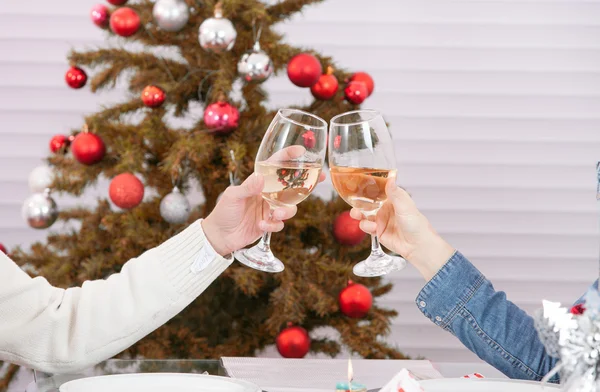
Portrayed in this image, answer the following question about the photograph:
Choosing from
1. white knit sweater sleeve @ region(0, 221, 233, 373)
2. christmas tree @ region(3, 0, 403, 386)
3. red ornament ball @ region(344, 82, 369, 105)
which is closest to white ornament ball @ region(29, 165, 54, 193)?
christmas tree @ region(3, 0, 403, 386)

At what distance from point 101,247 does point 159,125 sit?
41cm

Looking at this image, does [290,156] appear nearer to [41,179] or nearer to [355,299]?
[355,299]

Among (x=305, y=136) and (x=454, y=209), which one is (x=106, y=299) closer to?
(x=305, y=136)

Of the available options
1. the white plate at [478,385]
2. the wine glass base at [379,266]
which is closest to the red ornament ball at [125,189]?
the wine glass base at [379,266]

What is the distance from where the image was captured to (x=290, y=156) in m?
1.05

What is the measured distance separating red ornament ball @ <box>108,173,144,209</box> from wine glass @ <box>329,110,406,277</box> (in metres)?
1.05

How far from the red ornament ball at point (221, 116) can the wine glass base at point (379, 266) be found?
0.96m

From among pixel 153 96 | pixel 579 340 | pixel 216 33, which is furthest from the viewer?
pixel 153 96

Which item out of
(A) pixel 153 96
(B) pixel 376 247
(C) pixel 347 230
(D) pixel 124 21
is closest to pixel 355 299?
(C) pixel 347 230

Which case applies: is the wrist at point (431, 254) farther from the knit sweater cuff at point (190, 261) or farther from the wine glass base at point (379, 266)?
the knit sweater cuff at point (190, 261)

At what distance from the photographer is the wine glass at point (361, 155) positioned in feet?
3.44

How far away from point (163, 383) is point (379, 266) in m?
0.41

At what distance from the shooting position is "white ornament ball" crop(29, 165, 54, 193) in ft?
7.42

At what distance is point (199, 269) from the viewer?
1.21 metres
